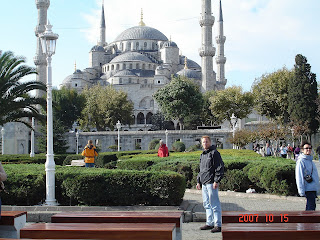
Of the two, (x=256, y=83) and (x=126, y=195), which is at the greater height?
(x=256, y=83)

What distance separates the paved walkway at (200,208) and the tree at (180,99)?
30919 mm

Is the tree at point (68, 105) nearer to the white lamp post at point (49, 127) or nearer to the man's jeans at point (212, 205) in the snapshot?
the white lamp post at point (49, 127)

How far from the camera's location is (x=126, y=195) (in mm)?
7883

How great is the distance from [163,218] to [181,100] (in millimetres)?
36313

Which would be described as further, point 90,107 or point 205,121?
point 205,121

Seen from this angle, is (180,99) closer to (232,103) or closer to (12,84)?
(232,103)

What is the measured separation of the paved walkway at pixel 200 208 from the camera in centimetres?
657

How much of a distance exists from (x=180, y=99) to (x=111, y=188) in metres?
33.5

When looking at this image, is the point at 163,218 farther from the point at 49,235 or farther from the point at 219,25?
the point at 219,25

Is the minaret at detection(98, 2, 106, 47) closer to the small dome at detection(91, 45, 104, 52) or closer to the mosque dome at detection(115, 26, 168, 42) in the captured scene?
the mosque dome at detection(115, 26, 168, 42)

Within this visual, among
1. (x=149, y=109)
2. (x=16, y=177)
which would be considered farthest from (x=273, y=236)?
(x=149, y=109)

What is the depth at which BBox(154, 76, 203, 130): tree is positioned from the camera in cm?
4112

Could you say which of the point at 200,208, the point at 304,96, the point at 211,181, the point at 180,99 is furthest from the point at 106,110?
the point at 211,181

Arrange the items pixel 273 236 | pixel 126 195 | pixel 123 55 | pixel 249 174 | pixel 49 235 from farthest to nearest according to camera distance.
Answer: pixel 123 55
pixel 249 174
pixel 126 195
pixel 49 235
pixel 273 236
